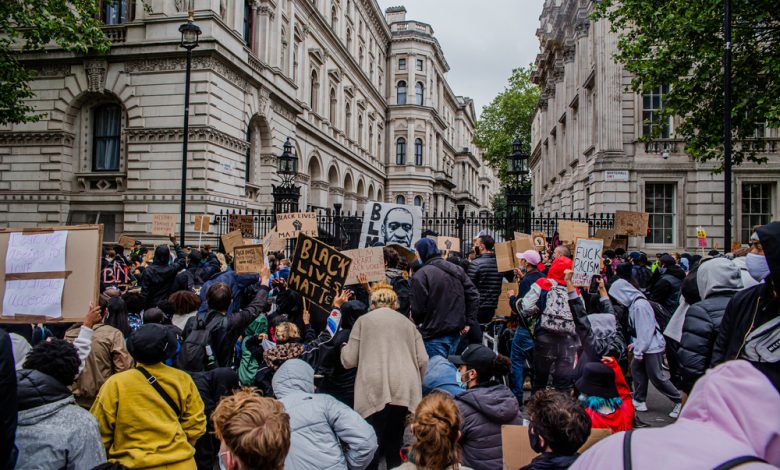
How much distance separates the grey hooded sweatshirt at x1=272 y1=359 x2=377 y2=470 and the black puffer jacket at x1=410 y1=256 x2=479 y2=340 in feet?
7.90

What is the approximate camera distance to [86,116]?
22.0 metres

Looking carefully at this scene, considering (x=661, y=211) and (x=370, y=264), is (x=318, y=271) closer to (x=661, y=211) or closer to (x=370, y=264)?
(x=370, y=264)

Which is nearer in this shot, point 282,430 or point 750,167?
point 282,430

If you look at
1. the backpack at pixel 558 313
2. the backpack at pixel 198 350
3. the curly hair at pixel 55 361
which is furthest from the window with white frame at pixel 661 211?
the curly hair at pixel 55 361

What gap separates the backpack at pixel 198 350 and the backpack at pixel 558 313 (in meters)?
3.55

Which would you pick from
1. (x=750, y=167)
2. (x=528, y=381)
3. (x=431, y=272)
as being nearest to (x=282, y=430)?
(x=431, y=272)

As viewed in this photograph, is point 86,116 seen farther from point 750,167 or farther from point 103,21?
point 750,167

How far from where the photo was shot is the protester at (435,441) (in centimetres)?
274

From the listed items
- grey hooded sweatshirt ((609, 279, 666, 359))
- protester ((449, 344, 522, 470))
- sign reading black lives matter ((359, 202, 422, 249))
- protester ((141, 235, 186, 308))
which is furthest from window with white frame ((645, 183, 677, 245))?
protester ((449, 344, 522, 470))

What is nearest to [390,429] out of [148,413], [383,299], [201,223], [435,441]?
[383,299]

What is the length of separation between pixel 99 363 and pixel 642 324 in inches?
235

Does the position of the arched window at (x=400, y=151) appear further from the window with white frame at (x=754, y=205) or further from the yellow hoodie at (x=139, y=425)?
the yellow hoodie at (x=139, y=425)

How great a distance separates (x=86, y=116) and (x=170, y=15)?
5.48 metres

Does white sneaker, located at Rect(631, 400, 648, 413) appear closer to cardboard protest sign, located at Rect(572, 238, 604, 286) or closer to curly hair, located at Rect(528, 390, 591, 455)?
cardboard protest sign, located at Rect(572, 238, 604, 286)
